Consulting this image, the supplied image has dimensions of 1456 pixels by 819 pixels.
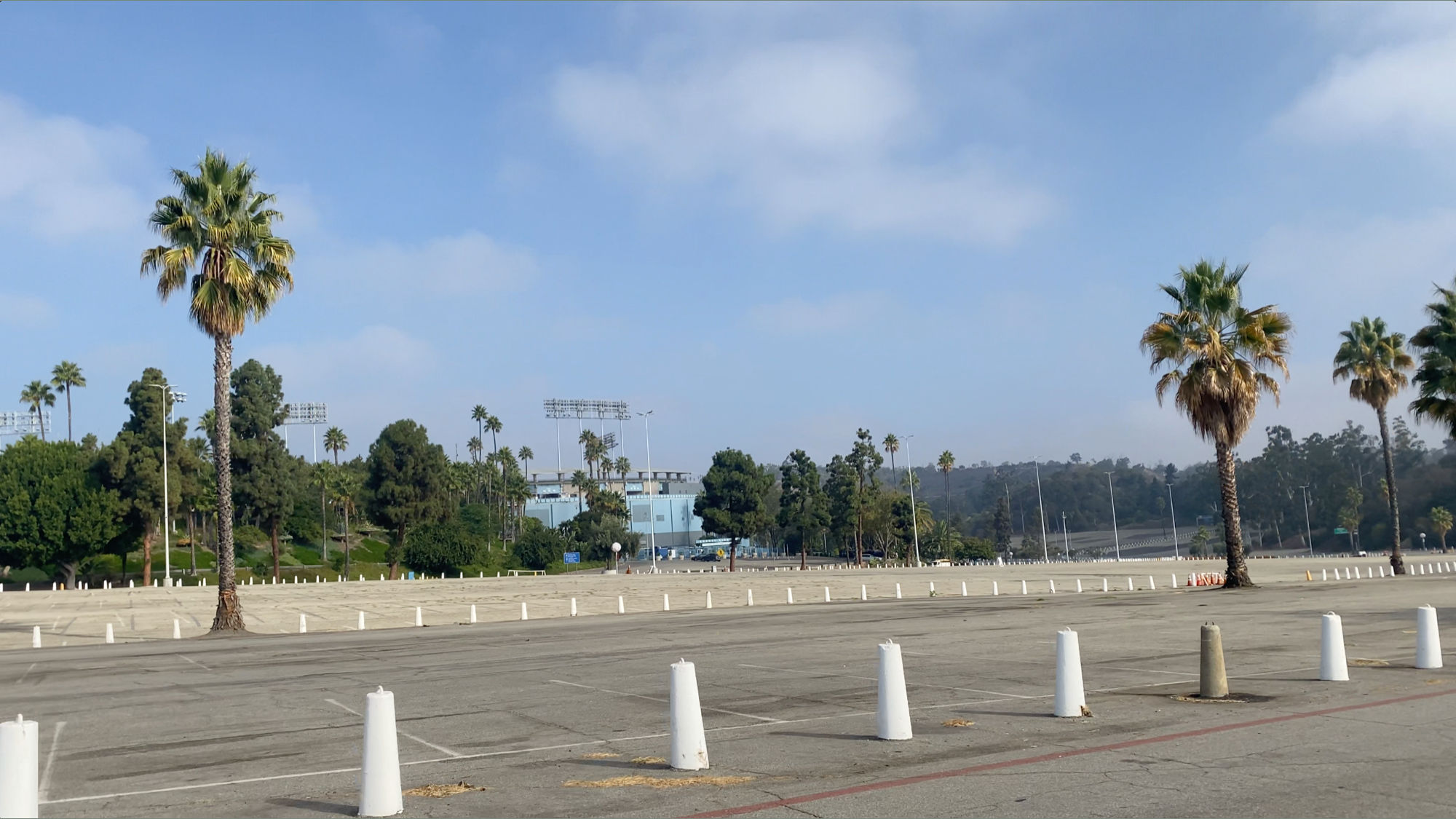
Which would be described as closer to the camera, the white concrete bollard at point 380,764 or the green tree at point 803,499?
the white concrete bollard at point 380,764

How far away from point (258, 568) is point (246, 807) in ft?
335

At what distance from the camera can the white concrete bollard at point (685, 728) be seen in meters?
8.84

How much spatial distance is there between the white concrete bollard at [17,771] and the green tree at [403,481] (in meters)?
104

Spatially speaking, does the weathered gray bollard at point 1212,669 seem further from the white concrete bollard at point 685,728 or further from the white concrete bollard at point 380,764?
the white concrete bollard at point 380,764

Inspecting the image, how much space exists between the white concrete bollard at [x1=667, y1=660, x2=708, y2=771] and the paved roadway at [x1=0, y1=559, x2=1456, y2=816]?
0.17m

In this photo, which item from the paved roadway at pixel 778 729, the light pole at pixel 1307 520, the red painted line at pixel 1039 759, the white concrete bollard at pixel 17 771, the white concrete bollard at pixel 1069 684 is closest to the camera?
the white concrete bollard at pixel 17 771

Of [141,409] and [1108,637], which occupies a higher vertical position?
[141,409]

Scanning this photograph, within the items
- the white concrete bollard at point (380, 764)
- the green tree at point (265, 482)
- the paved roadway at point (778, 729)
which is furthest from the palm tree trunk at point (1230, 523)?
the green tree at point (265, 482)

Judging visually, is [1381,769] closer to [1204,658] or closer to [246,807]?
[1204,658]

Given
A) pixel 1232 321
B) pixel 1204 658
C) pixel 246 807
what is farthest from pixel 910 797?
pixel 1232 321

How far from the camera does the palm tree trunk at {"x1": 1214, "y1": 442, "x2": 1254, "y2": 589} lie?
1574 inches

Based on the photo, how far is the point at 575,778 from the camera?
8805 mm

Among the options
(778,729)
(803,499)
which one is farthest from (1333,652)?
(803,499)

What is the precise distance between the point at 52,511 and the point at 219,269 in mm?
65390
